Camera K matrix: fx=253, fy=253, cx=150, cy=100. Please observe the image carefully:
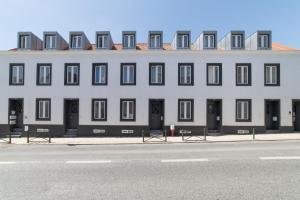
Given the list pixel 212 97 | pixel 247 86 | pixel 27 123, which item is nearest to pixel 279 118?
pixel 247 86

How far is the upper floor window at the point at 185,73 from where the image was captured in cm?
2178

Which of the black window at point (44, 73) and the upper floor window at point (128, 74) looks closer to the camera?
the upper floor window at point (128, 74)

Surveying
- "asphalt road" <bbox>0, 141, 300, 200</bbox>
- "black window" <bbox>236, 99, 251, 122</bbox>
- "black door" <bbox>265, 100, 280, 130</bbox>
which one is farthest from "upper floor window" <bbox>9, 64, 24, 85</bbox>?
"black door" <bbox>265, 100, 280, 130</bbox>

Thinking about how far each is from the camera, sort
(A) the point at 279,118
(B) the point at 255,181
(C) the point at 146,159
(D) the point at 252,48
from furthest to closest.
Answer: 1. (D) the point at 252,48
2. (A) the point at 279,118
3. (C) the point at 146,159
4. (B) the point at 255,181

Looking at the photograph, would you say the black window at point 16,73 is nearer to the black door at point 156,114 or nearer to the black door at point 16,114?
the black door at point 16,114

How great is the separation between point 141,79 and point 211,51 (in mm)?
6470

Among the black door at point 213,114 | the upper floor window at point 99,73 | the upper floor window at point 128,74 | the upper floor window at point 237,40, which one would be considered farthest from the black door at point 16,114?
the upper floor window at point 237,40

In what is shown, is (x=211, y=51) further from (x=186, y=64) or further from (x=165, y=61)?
(x=165, y=61)

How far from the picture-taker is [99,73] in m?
22.1

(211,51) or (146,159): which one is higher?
(211,51)

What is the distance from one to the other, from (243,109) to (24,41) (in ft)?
66.9

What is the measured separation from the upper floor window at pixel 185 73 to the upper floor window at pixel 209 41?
2.55 m

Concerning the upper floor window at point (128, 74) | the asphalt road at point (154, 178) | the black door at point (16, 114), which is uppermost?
the upper floor window at point (128, 74)

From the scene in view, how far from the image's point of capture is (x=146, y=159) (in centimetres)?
1008
